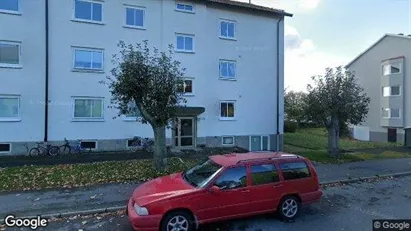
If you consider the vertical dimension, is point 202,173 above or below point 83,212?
above

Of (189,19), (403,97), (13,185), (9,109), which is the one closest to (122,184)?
(13,185)

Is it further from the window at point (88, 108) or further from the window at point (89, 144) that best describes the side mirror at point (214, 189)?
the window at point (88, 108)

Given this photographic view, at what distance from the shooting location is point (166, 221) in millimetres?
5746

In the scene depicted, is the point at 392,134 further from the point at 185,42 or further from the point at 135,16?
the point at 135,16

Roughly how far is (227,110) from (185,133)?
344cm

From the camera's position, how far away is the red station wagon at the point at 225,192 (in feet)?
19.0

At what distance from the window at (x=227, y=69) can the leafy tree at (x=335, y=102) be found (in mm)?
5822

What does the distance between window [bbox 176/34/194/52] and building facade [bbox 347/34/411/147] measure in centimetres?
2691

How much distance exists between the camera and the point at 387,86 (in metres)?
35.4

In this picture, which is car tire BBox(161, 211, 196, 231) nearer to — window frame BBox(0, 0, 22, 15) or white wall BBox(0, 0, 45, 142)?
white wall BBox(0, 0, 45, 142)

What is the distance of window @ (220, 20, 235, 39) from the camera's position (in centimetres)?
2072

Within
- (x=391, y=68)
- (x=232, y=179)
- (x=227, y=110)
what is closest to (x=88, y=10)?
(x=227, y=110)

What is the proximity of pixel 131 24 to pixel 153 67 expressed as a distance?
27.9ft
